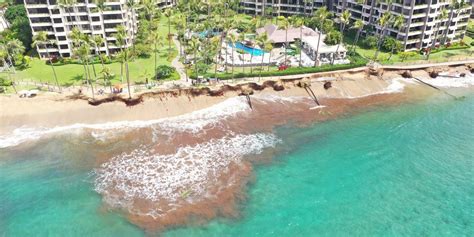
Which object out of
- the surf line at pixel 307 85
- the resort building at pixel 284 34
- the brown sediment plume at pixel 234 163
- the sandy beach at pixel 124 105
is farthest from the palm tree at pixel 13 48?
the surf line at pixel 307 85

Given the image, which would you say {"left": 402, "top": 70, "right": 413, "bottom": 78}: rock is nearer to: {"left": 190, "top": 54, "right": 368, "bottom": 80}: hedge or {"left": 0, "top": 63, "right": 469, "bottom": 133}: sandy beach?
{"left": 0, "top": 63, "right": 469, "bottom": 133}: sandy beach

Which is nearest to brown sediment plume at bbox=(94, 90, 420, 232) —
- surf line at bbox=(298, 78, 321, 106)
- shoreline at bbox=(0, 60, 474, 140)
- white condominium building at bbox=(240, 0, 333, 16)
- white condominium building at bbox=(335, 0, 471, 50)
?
surf line at bbox=(298, 78, 321, 106)

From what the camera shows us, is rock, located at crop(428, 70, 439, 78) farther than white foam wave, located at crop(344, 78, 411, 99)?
Yes

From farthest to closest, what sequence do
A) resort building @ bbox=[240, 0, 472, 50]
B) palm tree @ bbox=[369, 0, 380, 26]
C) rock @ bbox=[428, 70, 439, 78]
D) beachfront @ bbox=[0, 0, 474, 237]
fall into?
palm tree @ bbox=[369, 0, 380, 26] < resort building @ bbox=[240, 0, 472, 50] < rock @ bbox=[428, 70, 439, 78] < beachfront @ bbox=[0, 0, 474, 237]

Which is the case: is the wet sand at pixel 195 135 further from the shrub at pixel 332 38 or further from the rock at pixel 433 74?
the shrub at pixel 332 38

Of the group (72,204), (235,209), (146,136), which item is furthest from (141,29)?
(235,209)

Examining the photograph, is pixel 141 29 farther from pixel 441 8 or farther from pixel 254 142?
pixel 441 8

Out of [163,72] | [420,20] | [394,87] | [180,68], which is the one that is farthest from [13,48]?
[420,20]
